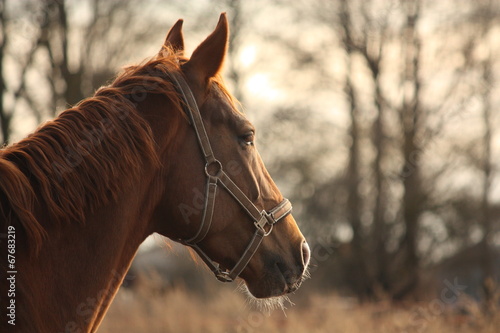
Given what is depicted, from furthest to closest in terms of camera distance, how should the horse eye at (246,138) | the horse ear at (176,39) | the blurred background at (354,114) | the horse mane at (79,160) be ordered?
the blurred background at (354,114), the horse ear at (176,39), the horse eye at (246,138), the horse mane at (79,160)

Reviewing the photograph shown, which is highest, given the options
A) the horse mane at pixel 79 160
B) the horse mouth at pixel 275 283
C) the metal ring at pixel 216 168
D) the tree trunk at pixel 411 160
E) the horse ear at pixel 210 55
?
→ the horse ear at pixel 210 55

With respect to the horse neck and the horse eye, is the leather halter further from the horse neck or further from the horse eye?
the horse neck

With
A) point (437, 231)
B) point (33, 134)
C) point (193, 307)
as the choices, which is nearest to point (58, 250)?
point (33, 134)

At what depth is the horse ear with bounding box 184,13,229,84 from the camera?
2.79 metres

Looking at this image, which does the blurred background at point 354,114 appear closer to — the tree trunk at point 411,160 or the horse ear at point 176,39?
the tree trunk at point 411,160

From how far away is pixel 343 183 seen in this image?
17.3 m

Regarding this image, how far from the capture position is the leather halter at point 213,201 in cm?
275

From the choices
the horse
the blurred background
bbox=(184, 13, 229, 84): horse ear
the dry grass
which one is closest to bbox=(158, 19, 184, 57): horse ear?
the horse

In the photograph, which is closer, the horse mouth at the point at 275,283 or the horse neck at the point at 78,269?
the horse neck at the point at 78,269

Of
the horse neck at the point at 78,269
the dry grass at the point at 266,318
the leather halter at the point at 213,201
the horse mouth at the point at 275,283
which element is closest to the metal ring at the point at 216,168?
the leather halter at the point at 213,201

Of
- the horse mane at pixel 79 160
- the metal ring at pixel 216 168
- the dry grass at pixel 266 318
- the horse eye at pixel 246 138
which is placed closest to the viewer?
the horse mane at pixel 79 160

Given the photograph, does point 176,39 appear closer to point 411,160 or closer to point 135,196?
point 135,196

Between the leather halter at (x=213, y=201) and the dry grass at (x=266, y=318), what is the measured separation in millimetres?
4153

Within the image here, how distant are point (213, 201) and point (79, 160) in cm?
64
